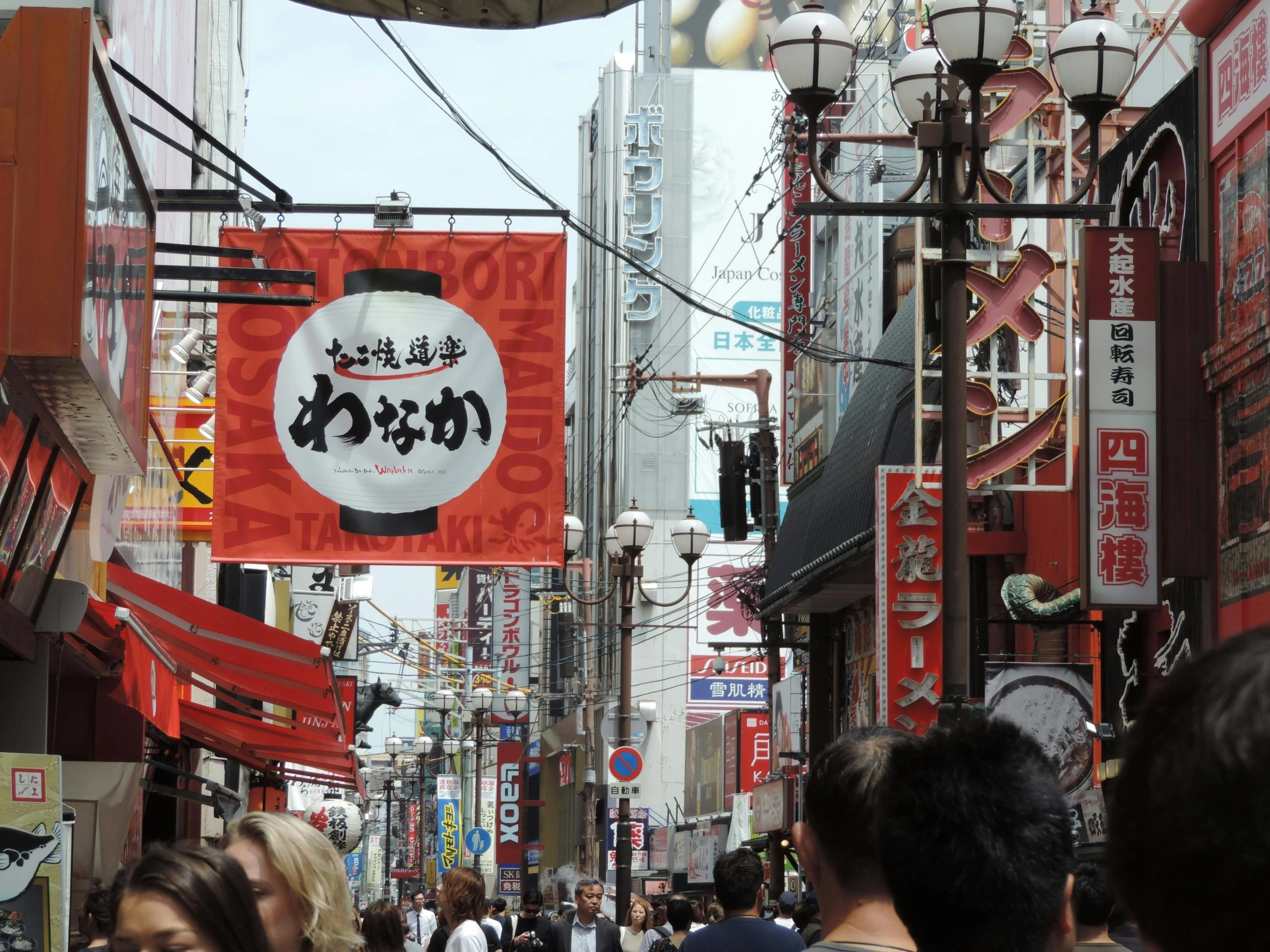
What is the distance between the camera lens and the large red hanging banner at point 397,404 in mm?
12883

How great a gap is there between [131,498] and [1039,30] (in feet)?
37.2

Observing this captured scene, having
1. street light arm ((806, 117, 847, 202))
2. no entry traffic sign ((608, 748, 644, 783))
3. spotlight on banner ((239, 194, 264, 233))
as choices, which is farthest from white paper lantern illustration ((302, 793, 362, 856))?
street light arm ((806, 117, 847, 202))

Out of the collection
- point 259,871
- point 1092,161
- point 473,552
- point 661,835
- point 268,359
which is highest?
point 1092,161

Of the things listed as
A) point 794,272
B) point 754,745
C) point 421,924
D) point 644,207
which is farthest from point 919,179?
point 644,207

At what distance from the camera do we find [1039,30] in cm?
1930

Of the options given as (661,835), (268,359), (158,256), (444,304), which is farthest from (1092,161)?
(661,835)

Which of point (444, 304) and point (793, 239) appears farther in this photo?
point (793, 239)

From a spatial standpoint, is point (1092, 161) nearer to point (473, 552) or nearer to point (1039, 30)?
point (473, 552)

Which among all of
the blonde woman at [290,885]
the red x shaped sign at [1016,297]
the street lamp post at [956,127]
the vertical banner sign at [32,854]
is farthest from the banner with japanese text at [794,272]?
the blonde woman at [290,885]

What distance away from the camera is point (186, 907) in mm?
3473

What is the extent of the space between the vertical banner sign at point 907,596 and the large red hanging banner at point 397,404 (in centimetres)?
586

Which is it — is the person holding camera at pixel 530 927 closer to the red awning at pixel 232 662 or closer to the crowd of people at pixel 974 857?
the red awning at pixel 232 662

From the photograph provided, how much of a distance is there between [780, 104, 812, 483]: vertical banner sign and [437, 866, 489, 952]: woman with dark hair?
21566mm

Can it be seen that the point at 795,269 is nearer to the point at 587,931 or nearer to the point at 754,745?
the point at 754,745
